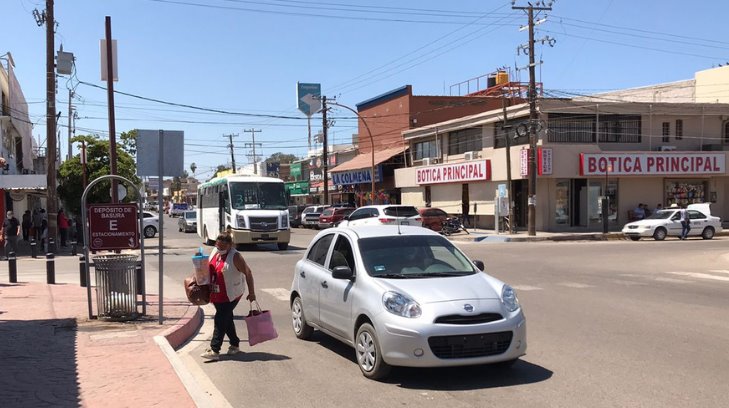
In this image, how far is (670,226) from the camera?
30.0m

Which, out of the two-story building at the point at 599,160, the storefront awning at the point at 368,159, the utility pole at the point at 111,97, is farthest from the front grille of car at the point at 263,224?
the storefront awning at the point at 368,159

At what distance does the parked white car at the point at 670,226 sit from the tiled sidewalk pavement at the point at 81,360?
991 inches

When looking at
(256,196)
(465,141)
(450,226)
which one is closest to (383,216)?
(256,196)

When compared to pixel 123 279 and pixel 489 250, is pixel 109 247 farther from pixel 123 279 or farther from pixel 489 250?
pixel 489 250

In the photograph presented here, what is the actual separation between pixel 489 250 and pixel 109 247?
16.8m

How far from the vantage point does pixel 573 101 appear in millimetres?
34344

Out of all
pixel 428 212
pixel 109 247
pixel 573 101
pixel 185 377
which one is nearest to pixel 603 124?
pixel 573 101

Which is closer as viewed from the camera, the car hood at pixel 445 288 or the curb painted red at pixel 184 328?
the car hood at pixel 445 288

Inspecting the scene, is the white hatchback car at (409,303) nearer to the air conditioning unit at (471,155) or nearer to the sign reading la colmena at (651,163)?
the sign reading la colmena at (651,163)

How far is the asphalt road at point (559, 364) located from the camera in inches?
235

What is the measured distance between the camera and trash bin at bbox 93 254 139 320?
955 centimetres

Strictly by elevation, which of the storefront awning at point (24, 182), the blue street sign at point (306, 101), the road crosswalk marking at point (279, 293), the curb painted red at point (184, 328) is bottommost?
the road crosswalk marking at point (279, 293)

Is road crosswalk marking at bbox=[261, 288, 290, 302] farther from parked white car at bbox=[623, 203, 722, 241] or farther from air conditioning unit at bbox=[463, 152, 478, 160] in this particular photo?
air conditioning unit at bbox=[463, 152, 478, 160]

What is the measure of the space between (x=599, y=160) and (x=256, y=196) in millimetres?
18924
